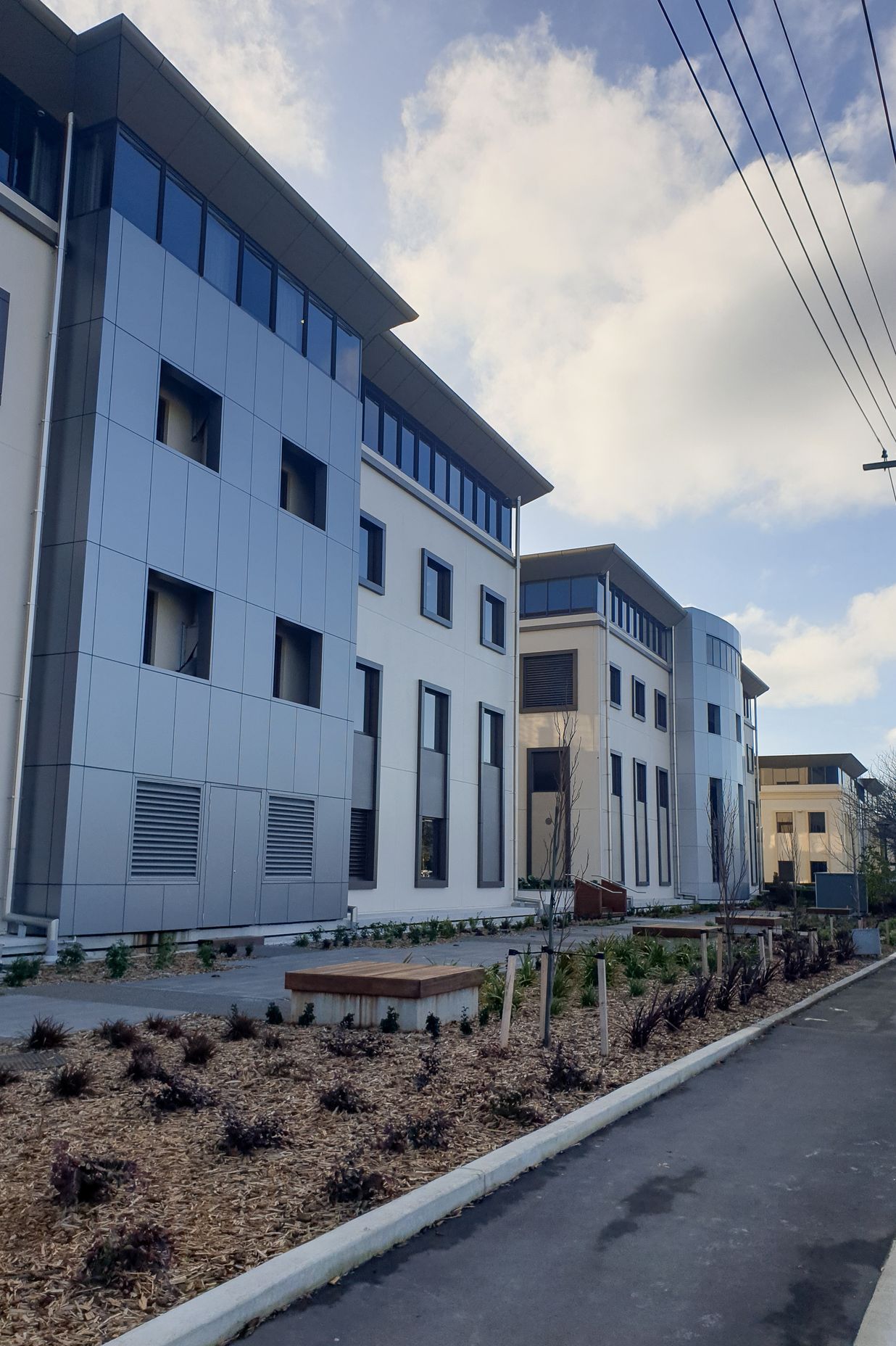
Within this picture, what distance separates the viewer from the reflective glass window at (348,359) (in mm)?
24016

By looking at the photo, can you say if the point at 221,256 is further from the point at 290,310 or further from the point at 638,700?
the point at 638,700

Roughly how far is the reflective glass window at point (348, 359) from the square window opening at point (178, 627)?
7102 mm

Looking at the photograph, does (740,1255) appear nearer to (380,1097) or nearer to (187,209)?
(380,1097)

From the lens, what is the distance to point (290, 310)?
22531mm

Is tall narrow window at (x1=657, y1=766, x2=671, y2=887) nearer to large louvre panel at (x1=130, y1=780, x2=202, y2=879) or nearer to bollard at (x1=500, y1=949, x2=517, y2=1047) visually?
large louvre panel at (x1=130, y1=780, x2=202, y2=879)

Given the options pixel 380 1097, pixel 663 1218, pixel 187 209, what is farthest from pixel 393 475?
pixel 663 1218

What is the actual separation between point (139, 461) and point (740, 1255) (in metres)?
15.9

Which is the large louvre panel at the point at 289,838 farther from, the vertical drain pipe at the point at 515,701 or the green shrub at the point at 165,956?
the vertical drain pipe at the point at 515,701

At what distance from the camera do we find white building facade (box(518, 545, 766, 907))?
41531 mm

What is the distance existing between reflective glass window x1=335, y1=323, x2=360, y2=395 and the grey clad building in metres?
1.13

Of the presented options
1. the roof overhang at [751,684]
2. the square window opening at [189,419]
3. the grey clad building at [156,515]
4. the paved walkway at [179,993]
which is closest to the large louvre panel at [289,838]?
the grey clad building at [156,515]

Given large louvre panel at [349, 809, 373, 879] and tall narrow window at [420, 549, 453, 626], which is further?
tall narrow window at [420, 549, 453, 626]

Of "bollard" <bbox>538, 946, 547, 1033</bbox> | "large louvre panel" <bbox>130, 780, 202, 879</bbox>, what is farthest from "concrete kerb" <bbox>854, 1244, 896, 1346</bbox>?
"large louvre panel" <bbox>130, 780, 202, 879</bbox>

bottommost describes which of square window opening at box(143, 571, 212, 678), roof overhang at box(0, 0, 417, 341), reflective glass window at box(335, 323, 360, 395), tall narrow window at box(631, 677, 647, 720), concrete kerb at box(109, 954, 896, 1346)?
concrete kerb at box(109, 954, 896, 1346)
